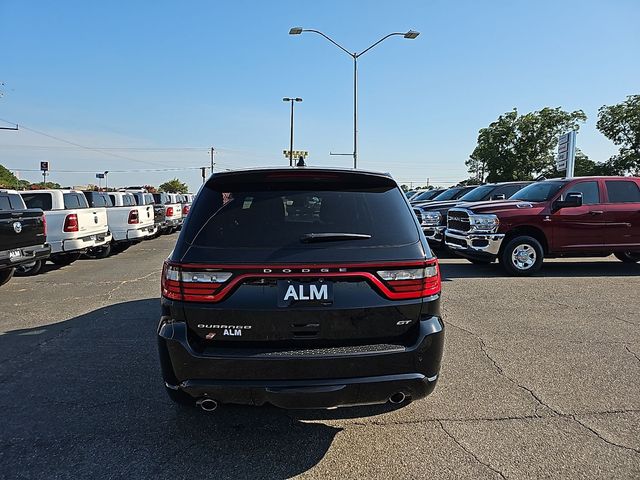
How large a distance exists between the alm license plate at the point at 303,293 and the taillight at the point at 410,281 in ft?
1.11

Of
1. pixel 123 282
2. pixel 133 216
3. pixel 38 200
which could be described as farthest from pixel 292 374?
pixel 133 216

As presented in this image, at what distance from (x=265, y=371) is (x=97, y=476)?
3.94 feet

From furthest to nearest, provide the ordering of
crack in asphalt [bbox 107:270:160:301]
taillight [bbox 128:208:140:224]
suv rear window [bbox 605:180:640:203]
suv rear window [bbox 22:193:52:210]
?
taillight [bbox 128:208:140:224]
suv rear window [bbox 22:193:52:210]
suv rear window [bbox 605:180:640:203]
crack in asphalt [bbox 107:270:160:301]

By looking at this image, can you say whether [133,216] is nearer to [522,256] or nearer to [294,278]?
[522,256]

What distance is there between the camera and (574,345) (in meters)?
5.03

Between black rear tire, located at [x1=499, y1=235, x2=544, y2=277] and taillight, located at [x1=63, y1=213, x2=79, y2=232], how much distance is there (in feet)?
30.3

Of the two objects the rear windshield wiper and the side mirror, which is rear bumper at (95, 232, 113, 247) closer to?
the rear windshield wiper

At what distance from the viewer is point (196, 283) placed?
8.77 feet

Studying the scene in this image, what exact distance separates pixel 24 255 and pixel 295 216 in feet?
23.9

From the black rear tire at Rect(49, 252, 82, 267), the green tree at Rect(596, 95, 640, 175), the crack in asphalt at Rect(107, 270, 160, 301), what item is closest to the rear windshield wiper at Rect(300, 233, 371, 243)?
the crack in asphalt at Rect(107, 270, 160, 301)

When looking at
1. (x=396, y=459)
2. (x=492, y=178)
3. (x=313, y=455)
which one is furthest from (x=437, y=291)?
(x=492, y=178)

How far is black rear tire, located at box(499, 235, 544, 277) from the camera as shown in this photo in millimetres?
9188

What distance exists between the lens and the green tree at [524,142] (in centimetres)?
5831

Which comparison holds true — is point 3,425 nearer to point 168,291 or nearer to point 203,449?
point 203,449
